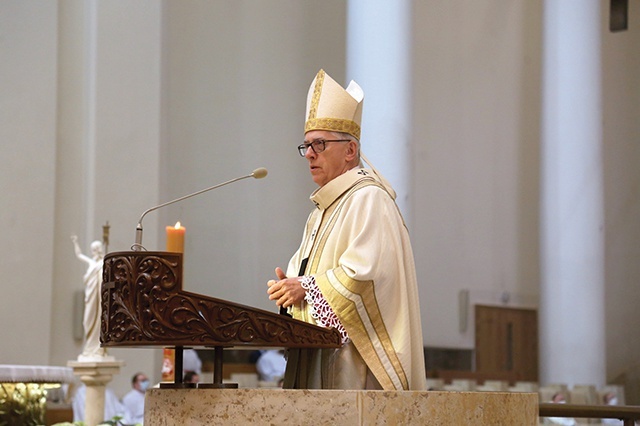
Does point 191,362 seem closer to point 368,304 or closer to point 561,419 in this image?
point 561,419

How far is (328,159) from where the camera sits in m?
4.13

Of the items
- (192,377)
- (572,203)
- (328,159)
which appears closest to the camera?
(328,159)

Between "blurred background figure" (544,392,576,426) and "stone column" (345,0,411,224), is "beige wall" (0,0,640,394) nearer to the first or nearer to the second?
"stone column" (345,0,411,224)

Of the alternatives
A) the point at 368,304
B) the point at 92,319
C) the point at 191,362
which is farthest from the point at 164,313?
the point at 191,362

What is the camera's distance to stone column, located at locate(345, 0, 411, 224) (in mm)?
12789

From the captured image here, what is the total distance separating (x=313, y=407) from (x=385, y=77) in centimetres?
1018

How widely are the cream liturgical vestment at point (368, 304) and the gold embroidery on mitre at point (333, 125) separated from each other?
0.88 feet

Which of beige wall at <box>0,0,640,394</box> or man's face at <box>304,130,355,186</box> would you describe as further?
beige wall at <box>0,0,640,394</box>

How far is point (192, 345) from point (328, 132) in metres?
1.22

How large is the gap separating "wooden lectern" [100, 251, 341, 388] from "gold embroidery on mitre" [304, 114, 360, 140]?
1.03m

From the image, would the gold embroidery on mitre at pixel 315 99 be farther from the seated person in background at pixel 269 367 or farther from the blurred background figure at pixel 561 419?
the seated person in background at pixel 269 367

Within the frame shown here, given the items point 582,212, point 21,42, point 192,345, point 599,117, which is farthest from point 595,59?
point 192,345

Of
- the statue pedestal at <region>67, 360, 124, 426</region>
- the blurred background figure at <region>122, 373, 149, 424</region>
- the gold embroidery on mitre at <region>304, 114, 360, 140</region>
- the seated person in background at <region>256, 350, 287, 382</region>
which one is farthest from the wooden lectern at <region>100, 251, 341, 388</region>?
the seated person in background at <region>256, 350, 287, 382</region>

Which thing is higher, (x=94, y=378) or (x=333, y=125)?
(x=333, y=125)
